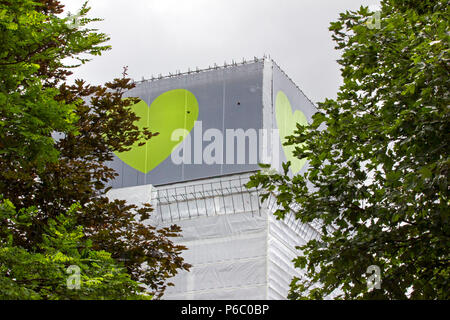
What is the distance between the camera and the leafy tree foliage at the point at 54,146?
6469 millimetres

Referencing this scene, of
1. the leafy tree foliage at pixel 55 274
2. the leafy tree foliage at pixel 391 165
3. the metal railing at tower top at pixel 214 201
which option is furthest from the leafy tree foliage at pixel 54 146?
the metal railing at tower top at pixel 214 201

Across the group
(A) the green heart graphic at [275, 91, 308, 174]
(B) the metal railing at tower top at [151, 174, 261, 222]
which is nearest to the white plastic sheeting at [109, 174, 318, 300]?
(B) the metal railing at tower top at [151, 174, 261, 222]

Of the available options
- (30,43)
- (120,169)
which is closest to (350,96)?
(30,43)

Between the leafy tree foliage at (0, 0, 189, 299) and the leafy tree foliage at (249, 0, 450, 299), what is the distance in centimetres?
217

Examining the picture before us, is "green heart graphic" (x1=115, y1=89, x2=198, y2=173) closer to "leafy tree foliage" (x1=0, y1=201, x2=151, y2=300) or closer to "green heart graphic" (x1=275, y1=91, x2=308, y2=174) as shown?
"green heart graphic" (x1=275, y1=91, x2=308, y2=174)

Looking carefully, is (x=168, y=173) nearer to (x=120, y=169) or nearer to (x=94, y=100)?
(x=120, y=169)

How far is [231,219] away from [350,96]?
55.4ft

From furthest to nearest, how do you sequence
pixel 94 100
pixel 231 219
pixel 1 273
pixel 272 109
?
pixel 272 109 < pixel 231 219 < pixel 94 100 < pixel 1 273

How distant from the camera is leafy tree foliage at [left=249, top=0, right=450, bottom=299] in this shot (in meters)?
7.51

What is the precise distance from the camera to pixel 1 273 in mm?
6109

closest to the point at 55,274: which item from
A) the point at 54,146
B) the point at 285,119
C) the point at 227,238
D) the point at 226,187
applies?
the point at 54,146

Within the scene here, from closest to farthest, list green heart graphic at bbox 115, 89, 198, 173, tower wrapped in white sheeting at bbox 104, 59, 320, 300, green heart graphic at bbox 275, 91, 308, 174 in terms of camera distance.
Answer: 1. tower wrapped in white sheeting at bbox 104, 59, 320, 300
2. green heart graphic at bbox 275, 91, 308, 174
3. green heart graphic at bbox 115, 89, 198, 173

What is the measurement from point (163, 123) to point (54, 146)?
20.6m
